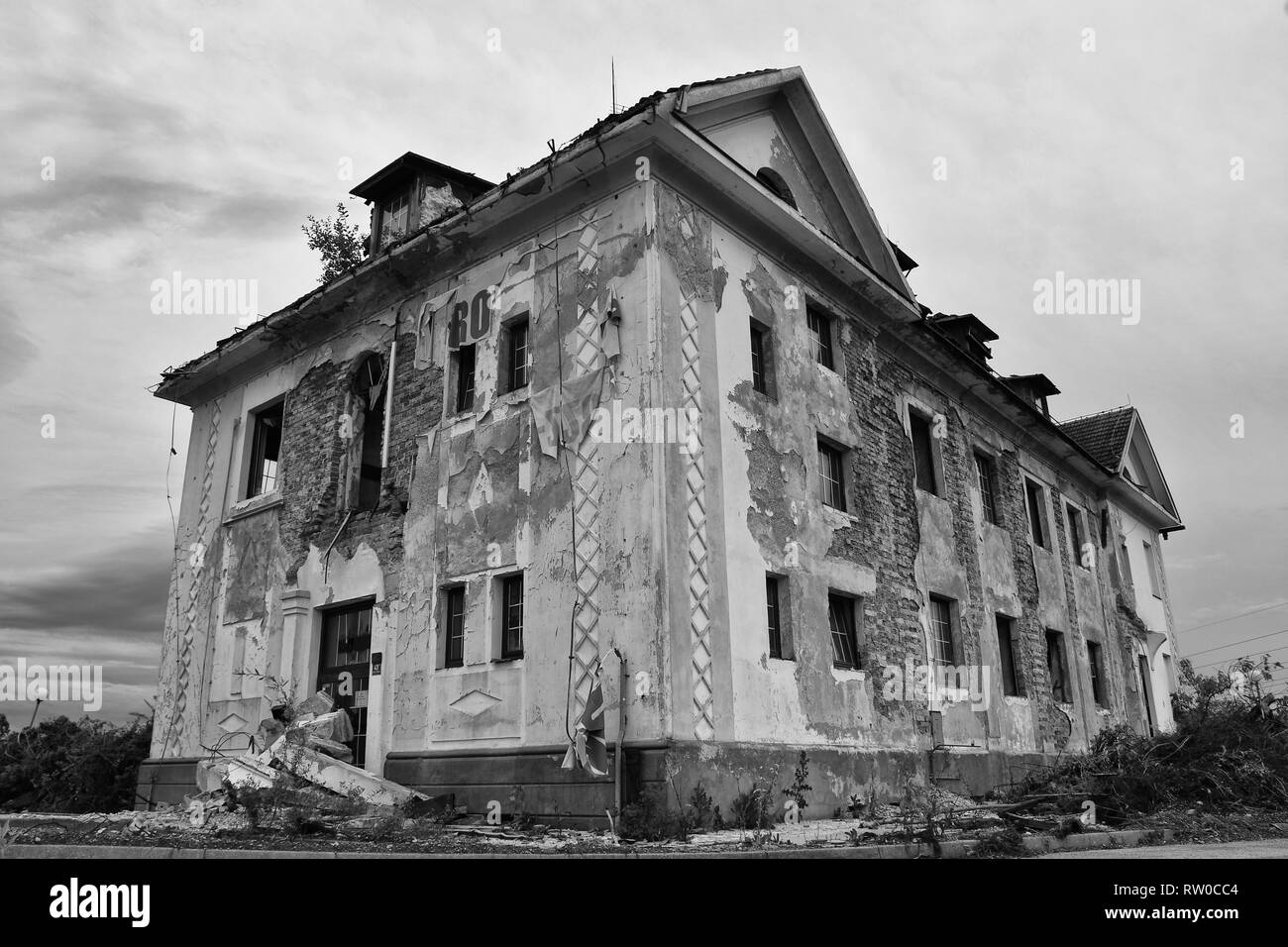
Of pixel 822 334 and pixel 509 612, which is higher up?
pixel 822 334

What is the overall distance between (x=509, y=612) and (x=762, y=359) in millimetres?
5075

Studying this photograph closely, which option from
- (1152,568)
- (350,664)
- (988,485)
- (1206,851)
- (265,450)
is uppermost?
(265,450)

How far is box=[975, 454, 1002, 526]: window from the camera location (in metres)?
19.5

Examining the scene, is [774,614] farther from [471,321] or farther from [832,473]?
[471,321]

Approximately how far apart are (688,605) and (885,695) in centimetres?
482

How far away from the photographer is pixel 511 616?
39.1 ft

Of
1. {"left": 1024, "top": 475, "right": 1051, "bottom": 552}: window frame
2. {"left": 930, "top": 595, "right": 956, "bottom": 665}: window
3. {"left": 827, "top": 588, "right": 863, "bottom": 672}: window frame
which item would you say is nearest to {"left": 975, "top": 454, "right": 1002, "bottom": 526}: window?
{"left": 1024, "top": 475, "right": 1051, "bottom": 552}: window frame

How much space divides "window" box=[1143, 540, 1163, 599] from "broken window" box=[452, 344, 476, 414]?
Answer: 78.6 feet

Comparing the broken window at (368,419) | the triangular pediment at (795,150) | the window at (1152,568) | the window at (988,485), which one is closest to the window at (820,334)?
the triangular pediment at (795,150)

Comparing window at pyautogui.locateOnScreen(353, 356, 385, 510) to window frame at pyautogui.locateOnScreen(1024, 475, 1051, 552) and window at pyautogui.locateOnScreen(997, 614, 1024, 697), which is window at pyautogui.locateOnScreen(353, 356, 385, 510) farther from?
window frame at pyautogui.locateOnScreen(1024, 475, 1051, 552)

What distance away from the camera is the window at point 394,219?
677 inches

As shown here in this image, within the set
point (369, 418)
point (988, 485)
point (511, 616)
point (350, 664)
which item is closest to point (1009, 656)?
point (988, 485)
